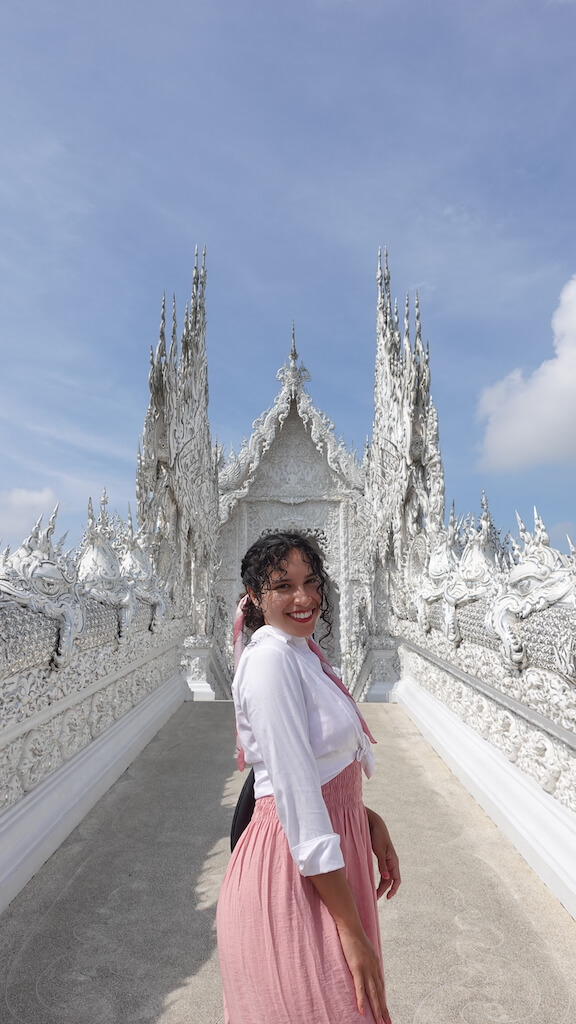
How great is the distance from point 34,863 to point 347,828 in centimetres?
157

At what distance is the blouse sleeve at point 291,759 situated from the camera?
71 cm

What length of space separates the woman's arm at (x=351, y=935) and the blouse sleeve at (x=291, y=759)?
0.07 feet

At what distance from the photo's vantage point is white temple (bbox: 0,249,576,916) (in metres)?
1.98

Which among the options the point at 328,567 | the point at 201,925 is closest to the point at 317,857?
the point at 201,925

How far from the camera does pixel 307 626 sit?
856mm

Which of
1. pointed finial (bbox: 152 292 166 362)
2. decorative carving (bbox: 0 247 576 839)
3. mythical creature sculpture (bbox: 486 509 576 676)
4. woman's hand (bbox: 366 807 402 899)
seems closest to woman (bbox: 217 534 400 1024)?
woman's hand (bbox: 366 807 402 899)

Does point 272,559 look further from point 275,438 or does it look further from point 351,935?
point 275,438

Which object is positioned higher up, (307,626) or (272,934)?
(307,626)

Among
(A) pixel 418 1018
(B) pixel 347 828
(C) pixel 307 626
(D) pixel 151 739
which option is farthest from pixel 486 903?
(D) pixel 151 739

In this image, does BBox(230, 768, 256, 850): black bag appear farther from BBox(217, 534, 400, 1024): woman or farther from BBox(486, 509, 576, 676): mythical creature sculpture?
BBox(486, 509, 576, 676): mythical creature sculpture

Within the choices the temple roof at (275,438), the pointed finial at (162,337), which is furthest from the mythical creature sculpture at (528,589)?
the temple roof at (275,438)

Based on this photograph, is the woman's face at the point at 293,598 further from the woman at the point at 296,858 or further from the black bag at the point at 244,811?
the black bag at the point at 244,811

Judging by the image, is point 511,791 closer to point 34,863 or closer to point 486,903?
point 486,903

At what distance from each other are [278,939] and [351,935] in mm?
97
